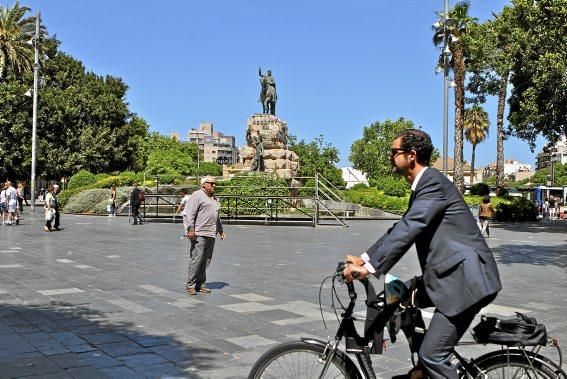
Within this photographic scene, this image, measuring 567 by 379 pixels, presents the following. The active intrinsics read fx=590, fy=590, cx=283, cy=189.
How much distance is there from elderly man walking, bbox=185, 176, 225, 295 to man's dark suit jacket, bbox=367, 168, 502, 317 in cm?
547

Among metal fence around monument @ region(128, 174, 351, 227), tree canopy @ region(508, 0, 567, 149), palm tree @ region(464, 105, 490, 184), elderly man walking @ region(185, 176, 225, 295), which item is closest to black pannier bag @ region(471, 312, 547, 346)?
elderly man walking @ region(185, 176, 225, 295)

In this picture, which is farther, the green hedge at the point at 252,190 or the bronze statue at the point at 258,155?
the bronze statue at the point at 258,155

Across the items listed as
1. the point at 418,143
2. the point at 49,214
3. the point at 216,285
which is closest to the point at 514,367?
the point at 418,143

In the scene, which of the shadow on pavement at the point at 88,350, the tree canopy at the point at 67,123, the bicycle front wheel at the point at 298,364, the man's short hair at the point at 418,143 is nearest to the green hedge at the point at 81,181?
the tree canopy at the point at 67,123

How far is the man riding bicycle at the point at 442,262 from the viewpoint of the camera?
2891 mm

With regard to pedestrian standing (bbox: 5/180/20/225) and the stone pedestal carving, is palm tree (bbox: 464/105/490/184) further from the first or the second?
pedestrian standing (bbox: 5/180/20/225)

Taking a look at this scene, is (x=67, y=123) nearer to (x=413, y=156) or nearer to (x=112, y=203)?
(x=112, y=203)

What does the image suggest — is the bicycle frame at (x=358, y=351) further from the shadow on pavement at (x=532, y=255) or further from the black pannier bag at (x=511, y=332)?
the shadow on pavement at (x=532, y=255)

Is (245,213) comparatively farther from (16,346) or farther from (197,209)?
(16,346)

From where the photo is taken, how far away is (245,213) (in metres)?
26.2

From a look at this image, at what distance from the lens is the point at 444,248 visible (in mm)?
2947

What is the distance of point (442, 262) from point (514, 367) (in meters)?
0.70

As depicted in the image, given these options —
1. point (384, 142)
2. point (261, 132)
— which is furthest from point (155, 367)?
point (384, 142)

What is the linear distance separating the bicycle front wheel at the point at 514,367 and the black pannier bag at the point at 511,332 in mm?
131
